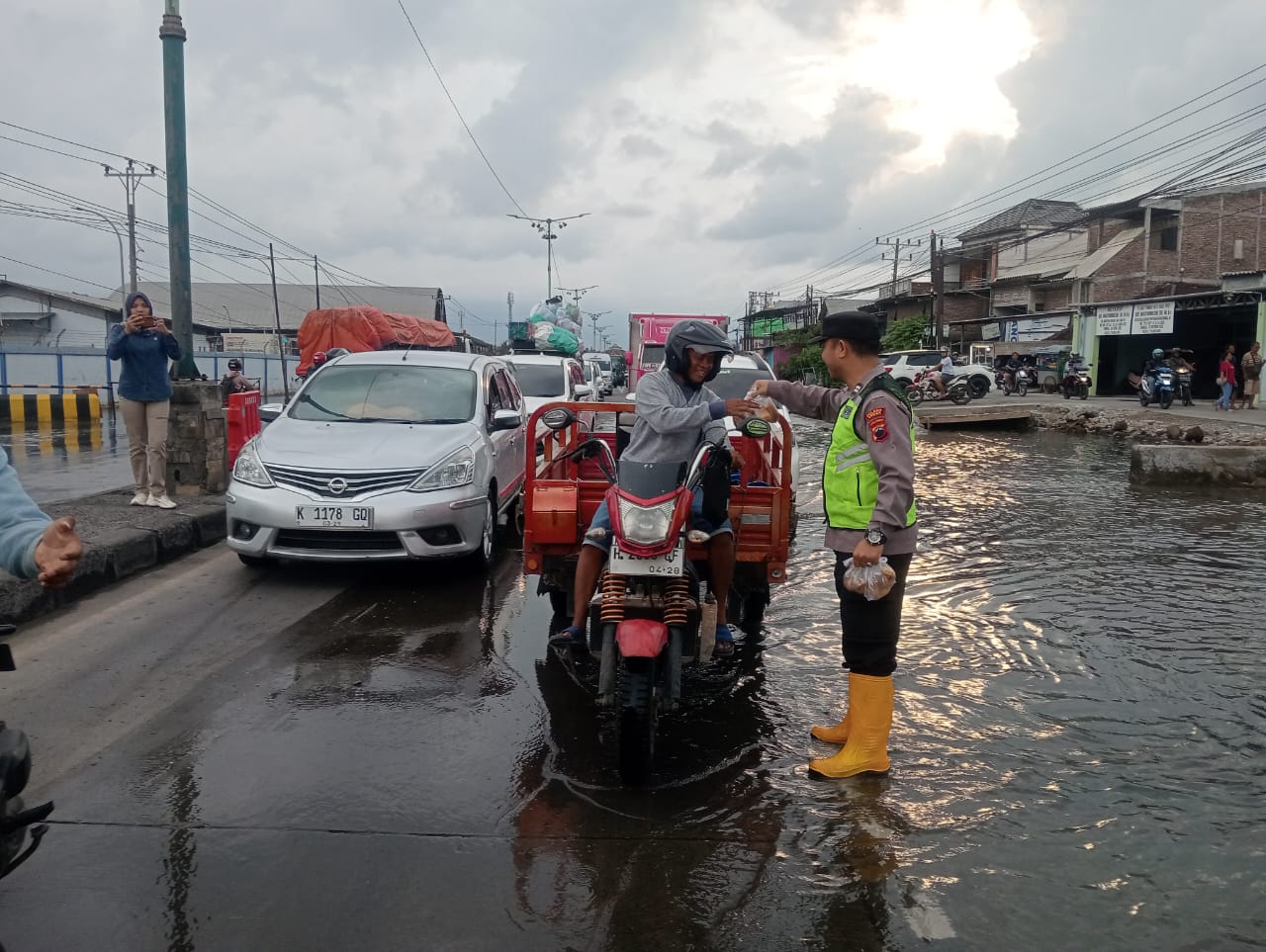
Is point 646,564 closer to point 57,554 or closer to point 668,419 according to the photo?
point 668,419

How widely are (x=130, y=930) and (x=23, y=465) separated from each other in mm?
13071

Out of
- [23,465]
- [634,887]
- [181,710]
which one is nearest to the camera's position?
[634,887]

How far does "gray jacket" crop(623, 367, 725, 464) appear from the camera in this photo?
4148 mm

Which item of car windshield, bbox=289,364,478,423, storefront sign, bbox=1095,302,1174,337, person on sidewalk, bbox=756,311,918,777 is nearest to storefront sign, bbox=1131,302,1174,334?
storefront sign, bbox=1095,302,1174,337

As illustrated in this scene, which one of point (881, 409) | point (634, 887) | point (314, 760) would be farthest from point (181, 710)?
point (881, 409)

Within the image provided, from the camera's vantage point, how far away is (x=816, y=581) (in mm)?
7203

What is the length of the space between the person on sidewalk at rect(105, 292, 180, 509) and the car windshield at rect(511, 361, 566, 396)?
645 centimetres

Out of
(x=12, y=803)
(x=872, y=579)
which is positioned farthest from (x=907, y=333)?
(x=12, y=803)

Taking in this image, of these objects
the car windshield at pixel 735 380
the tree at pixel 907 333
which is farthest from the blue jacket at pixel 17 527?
the tree at pixel 907 333

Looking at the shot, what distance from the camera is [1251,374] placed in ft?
79.0

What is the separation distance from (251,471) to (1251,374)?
2511 centimetres

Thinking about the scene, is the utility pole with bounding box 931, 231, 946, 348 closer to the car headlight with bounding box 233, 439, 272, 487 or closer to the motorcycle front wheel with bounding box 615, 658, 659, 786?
the car headlight with bounding box 233, 439, 272, 487

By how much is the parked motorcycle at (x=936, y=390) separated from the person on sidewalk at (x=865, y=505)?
89.0 ft

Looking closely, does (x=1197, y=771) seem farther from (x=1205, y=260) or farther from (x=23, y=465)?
(x=1205, y=260)
